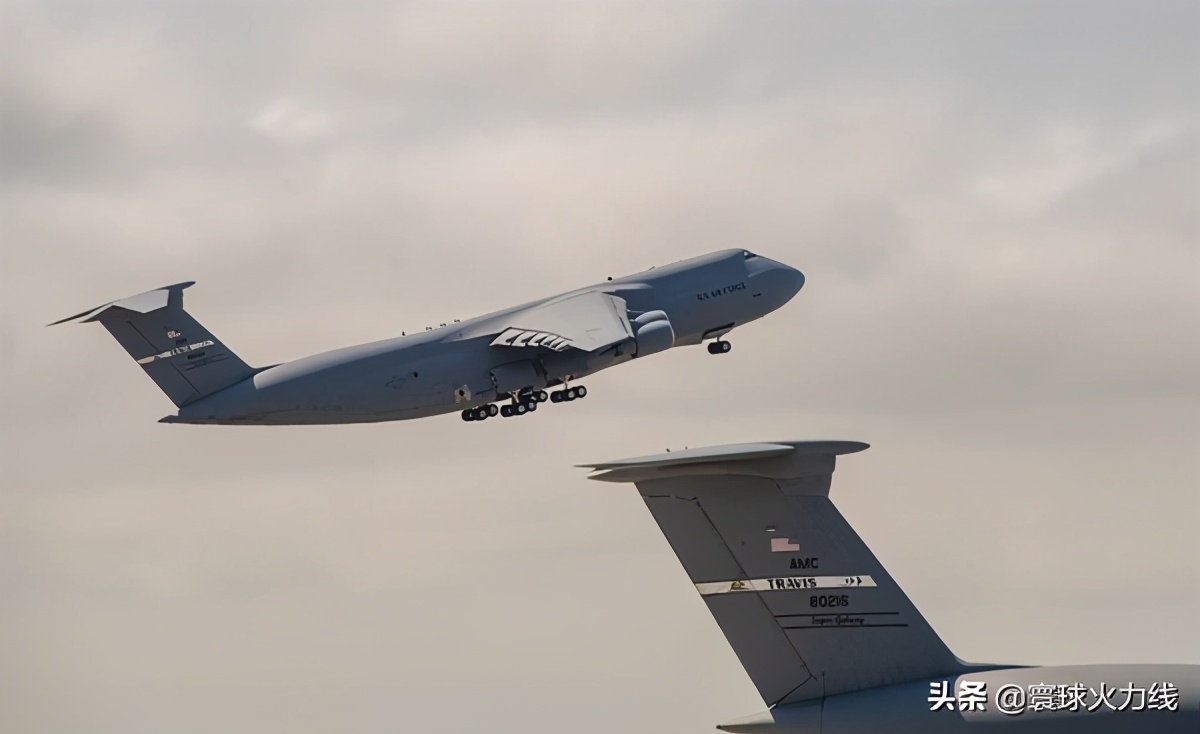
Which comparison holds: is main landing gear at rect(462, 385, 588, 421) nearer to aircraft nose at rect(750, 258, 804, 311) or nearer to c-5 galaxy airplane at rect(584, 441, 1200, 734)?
aircraft nose at rect(750, 258, 804, 311)

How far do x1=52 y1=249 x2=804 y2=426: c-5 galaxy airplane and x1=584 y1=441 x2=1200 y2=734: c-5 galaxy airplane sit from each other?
16.9 m

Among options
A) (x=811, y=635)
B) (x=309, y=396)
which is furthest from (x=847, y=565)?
(x=309, y=396)

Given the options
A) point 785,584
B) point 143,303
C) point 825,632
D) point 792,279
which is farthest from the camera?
point 792,279

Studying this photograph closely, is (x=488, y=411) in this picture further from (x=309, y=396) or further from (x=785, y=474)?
(x=785, y=474)

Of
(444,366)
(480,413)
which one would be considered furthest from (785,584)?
(480,413)

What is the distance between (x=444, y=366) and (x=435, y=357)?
210 mm

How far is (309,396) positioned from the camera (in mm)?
31781

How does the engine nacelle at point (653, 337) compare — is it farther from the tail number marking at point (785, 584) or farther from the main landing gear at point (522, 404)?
the tail number marking at point (785, 584)

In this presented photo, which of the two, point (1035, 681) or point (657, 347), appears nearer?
point (1035, 681)

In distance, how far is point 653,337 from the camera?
111 feet

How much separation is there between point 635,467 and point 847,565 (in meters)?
2.05

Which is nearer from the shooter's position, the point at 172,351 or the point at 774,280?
the point at 172,351

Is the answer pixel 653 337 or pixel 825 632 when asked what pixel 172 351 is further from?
pixel 825 632

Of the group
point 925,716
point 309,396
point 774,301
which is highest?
point 774,301
